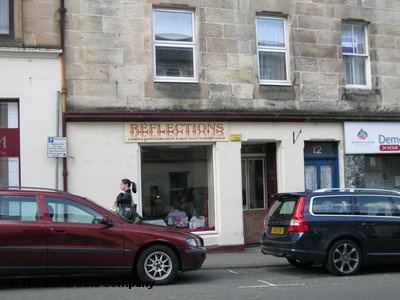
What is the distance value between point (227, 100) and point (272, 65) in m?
1.86

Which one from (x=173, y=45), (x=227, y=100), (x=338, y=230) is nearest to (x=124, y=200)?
(x=338, y=230)

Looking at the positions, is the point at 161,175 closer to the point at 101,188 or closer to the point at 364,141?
the point at 101,188

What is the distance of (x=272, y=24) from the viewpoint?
14641mm

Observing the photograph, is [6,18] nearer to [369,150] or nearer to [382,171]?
[369,150]

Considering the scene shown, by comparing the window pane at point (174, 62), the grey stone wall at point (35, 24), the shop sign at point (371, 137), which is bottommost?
the shop sign at point (371, 137)

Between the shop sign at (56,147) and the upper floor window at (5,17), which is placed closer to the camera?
the shop sign at (56,147)

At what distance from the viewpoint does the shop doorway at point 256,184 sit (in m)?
14.5

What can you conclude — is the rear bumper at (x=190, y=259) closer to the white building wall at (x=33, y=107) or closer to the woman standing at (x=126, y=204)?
the woman standing at (x=126, y=204)

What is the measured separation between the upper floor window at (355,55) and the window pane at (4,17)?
354 inches

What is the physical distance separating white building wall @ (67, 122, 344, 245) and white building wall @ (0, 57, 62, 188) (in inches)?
21.7

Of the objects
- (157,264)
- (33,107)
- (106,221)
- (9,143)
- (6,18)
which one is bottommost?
(157,264)

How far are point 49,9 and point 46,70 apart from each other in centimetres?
143

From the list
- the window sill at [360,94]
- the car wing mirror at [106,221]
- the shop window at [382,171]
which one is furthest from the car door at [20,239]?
the shop window at [382,171]

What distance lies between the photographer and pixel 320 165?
1486cm
